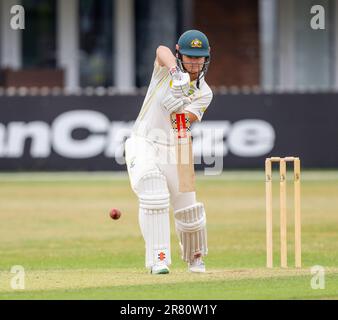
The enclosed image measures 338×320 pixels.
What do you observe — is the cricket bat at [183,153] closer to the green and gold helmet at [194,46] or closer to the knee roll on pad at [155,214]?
the knee roll on pad at [155,214]

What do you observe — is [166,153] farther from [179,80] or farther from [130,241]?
[130,241]

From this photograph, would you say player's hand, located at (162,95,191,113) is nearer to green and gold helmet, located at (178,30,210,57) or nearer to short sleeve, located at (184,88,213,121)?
short sleeve, located at (184,88,213,121)

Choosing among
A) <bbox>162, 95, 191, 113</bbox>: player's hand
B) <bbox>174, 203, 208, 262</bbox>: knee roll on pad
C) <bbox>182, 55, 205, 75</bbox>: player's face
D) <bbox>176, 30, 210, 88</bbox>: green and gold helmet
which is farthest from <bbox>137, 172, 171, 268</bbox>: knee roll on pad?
<bbox>176, 30, 210, 88</bbox>: green and gold helmet

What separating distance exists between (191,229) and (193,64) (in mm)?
1209

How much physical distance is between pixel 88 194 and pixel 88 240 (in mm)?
4522

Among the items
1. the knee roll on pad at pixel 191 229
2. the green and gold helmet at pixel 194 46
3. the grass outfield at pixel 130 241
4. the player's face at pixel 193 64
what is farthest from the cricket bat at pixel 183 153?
the grass outfield at pixel 130 241

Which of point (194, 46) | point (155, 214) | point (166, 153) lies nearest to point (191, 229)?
point (155, 214)

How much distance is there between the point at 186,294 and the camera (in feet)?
25.3

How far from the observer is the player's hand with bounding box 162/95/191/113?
8.44 m

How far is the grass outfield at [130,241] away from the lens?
8.01 metres

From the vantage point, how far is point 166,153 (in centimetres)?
872

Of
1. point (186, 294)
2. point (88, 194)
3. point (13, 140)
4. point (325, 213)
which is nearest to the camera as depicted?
point (186, 294)

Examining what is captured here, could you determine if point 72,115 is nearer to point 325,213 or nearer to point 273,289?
point 325,213
